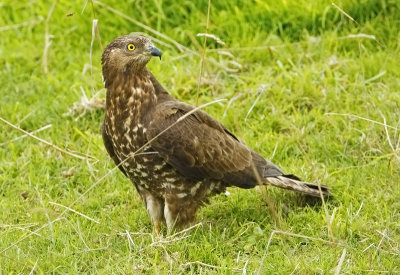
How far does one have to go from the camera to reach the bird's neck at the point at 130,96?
5.40m

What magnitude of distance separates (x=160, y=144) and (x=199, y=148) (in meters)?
0.31

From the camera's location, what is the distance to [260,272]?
493cm

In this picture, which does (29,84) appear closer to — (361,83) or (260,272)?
(361,83)

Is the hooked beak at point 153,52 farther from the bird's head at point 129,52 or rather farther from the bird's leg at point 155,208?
the bird's leg at point 155,208

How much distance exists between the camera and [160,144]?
5293mm

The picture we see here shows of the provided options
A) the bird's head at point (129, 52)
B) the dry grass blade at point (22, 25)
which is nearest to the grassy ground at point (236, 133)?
the dry grass blade at point (22, 25)

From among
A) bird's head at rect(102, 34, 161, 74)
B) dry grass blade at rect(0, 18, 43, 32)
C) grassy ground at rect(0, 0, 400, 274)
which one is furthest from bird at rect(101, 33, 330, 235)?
dry grass blade at rect(0, 18, 43, 32)

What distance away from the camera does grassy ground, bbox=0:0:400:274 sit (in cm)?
520

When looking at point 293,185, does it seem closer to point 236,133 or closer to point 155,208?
point 155,208

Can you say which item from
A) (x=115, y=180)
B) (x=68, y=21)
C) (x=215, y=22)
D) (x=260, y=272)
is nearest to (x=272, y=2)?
(x=215, y=22)

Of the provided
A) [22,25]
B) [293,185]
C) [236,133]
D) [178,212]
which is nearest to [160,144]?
[178,212]

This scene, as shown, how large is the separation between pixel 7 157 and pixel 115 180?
3.29 feet

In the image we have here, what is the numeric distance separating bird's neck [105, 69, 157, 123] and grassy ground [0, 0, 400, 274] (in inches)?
13.2

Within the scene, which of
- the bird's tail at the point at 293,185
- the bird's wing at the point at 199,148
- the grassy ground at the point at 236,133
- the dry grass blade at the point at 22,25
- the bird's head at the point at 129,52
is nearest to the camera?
the grassy ground at the point at 236,133
